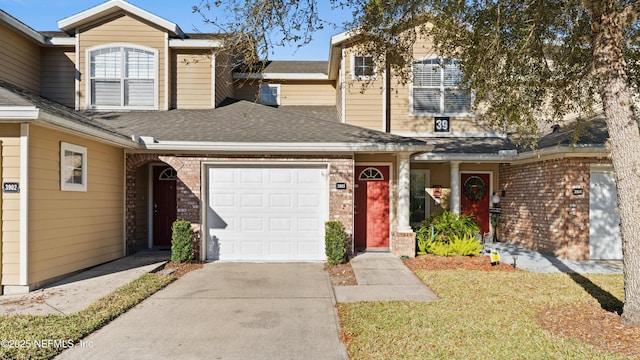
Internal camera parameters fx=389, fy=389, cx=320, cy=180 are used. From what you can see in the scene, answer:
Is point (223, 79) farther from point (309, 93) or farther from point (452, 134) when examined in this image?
point (452, 134)

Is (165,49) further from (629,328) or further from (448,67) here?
(629,328)

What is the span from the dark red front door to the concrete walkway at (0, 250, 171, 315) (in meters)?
1.99

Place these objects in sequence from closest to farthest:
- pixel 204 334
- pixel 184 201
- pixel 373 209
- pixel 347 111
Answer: pixel 204 334 < pixel 184 201 < pixel 373 209 < pixel 347 111

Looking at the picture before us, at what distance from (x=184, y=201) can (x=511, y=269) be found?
25.6 feet

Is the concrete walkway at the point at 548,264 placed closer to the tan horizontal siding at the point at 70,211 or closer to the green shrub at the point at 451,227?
the green shrub at the point at 451,227

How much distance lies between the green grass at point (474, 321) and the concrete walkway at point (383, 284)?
0.92ft

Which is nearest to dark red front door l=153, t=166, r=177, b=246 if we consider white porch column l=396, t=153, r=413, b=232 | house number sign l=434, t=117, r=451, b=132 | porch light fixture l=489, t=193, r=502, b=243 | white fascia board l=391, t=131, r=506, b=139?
white porch column l=396, t=153, r=413, b=232

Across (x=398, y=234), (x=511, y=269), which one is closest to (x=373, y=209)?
(x=398, y=234)

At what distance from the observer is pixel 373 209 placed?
1115 cm

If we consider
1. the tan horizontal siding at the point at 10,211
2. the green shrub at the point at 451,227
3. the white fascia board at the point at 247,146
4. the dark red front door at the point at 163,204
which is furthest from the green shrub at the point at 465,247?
the tan horizontal siding at the point at 10,211

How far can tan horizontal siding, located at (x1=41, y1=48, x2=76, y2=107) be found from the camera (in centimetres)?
1209

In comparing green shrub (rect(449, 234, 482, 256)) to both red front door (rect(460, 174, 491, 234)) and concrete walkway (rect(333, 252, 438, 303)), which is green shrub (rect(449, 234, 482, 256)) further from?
red front door (rect(460, 174, 491, 234))

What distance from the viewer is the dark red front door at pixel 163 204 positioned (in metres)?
11.3

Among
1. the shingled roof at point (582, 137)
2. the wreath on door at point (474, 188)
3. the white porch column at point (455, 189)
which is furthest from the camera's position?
the wreath on door at point (474, 188)
